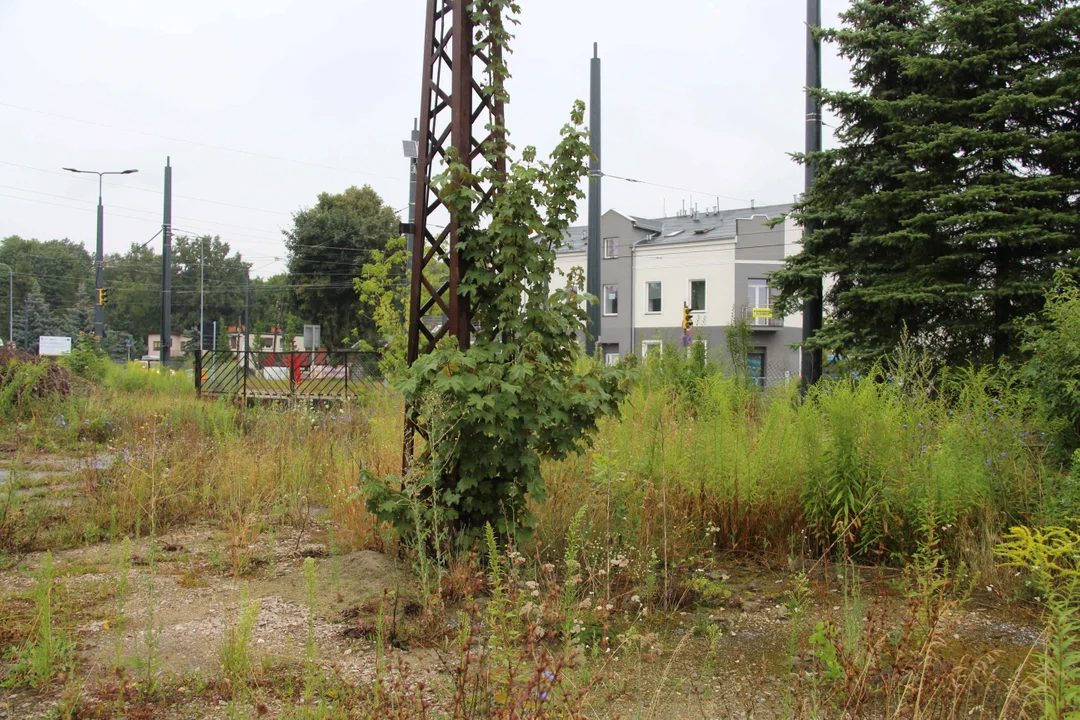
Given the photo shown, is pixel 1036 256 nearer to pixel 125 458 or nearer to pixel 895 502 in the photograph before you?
pixel 895 502

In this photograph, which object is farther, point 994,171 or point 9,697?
point 994,171

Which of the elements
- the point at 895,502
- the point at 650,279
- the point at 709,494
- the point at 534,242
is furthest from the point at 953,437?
the point at 650,279

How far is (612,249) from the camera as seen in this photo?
4078 centimetres

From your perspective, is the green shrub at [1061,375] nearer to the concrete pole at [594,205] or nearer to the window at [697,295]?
the concrete pole at [594,205]

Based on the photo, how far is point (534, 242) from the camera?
4121mm

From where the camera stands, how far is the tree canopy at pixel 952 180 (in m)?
10.0

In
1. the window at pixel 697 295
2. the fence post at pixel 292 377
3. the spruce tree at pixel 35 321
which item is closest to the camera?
the fence post at pixel 292 377

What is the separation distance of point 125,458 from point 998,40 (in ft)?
40.4

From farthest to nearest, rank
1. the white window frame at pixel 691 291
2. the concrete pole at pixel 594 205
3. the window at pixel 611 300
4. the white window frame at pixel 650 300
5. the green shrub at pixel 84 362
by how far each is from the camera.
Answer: the window at pixel 611 300 → the white window frame at pixel 650 300 → the white window frame at pixel 691 291 → the green shrub at pixel 84 362 → the concrete pole at pixel 594 205

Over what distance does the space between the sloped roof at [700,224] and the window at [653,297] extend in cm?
229

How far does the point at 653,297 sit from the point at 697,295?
2454mm

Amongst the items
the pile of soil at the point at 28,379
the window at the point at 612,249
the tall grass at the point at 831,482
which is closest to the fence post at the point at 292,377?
the pile of soil at the point at 28,379

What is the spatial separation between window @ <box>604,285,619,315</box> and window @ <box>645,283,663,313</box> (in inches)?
74.3

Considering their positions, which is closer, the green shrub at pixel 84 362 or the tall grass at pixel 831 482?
the tall grass at pixel 831 482
